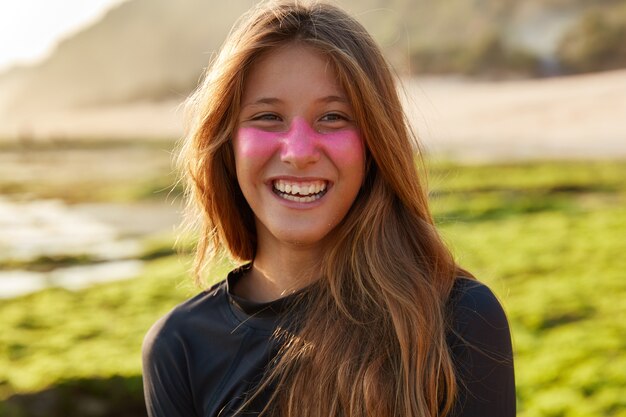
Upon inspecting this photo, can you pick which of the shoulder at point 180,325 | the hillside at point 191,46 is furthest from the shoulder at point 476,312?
the hillside at point 191,46

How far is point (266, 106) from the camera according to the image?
1.59m

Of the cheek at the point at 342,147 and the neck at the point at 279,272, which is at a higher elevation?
the cheek at the point at 342,147

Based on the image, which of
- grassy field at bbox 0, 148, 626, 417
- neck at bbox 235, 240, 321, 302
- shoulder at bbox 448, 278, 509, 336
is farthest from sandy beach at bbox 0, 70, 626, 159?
shoulder at bbox 448, 278, 509, 336

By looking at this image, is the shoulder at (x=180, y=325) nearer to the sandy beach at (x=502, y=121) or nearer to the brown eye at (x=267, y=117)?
the brown eye at (x=267, y=117)

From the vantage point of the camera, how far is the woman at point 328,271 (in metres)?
1.48

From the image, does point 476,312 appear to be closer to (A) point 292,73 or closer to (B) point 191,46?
(A) point 292,73

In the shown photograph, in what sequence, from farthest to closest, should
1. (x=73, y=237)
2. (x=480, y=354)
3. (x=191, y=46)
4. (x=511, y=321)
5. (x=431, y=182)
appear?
(x=191, y=46)
(x=73, y=237)
(x=511, y=321)
(x=431, y=182)
(x=480, y=354)

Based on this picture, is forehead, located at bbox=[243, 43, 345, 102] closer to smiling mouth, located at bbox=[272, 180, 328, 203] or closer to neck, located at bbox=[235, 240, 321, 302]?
smiling mouth, located at bbox=[272, 180, 328, 203]

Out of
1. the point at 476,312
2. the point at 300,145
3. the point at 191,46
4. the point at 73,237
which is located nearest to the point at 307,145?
the point at 300,145

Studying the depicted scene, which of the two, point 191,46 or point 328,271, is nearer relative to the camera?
point 328,271

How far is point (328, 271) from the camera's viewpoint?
64.0 inches

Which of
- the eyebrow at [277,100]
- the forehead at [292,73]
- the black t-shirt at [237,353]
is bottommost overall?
the black t-shirt at [237,353]

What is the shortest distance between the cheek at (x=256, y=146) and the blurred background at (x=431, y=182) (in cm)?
40

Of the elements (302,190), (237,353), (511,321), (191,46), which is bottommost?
(511,321)
